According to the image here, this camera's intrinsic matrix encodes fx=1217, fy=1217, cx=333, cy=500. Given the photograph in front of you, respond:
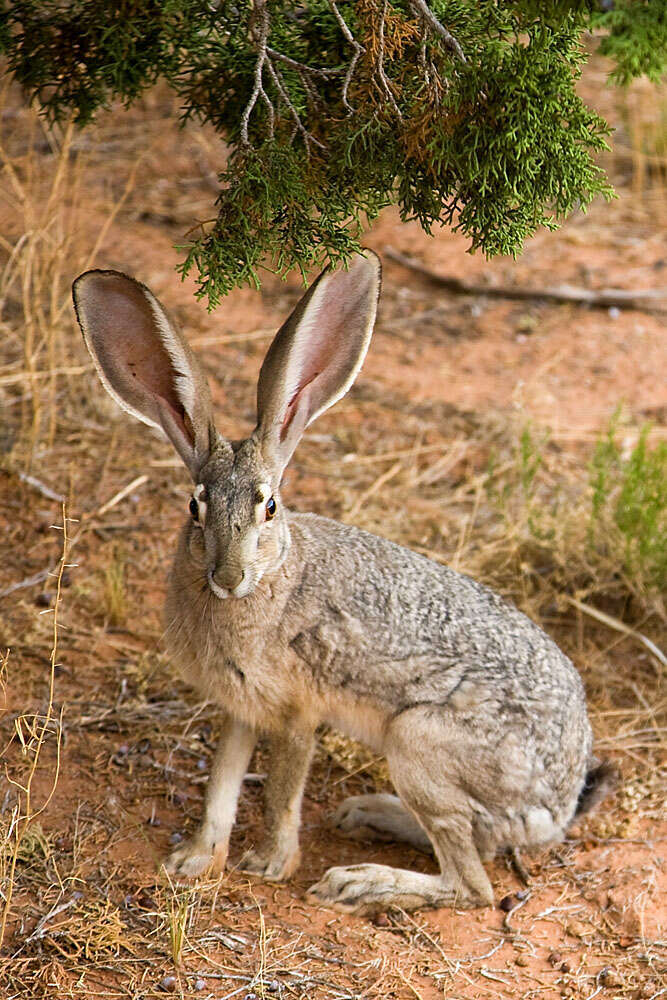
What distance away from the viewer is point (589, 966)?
3822mm

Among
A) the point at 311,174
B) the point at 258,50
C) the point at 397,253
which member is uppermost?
the point at 258,50

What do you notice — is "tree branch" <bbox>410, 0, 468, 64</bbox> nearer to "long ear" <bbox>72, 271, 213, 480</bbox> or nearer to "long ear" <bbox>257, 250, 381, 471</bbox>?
"long ear" <bbox>257, 250, 381, 471</bbox>

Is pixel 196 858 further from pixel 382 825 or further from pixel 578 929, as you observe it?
pixel 578 929

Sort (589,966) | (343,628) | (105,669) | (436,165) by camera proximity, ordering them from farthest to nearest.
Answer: (105,669)
(343,628)
(589,966)
(436,165)

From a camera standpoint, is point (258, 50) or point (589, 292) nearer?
point (258, 50)

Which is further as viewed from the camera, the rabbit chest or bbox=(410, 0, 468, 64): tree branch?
the rabbit chest

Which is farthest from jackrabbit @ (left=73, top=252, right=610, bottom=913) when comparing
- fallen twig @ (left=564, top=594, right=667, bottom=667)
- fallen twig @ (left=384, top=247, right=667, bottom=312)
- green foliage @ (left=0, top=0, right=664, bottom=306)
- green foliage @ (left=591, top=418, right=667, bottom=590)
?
fallen twig @ (left=384, top=247, right=667, bottom=312)

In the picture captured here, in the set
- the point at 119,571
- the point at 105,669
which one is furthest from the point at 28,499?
the point at 105,669

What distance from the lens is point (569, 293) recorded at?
328 inches

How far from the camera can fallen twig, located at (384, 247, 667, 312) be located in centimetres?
825

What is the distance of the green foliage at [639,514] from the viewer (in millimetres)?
5324

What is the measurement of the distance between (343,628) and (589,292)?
4.89 meters

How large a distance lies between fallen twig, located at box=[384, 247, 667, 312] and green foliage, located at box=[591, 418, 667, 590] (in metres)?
2.86

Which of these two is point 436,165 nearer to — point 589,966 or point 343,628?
point 343,628
